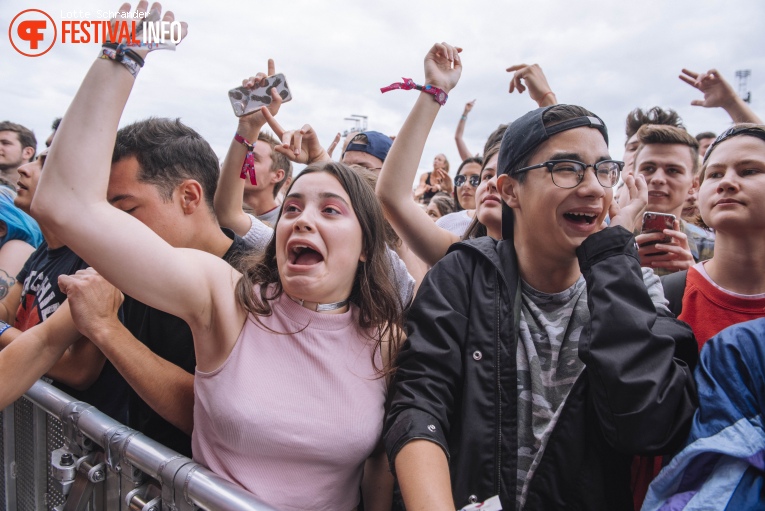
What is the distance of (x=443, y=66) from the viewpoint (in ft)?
7.19

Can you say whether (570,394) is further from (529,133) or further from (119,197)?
(119,197)

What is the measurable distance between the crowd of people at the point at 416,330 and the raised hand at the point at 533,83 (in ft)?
2.68

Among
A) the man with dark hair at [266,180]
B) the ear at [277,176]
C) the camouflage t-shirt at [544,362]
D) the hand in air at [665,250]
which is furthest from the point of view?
the ear at [277,176]

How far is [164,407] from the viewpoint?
5.19 feet

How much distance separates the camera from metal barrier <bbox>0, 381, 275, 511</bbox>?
1.25 m

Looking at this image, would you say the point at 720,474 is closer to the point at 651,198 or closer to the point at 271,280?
the point at 271,280

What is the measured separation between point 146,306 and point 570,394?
1548 mm

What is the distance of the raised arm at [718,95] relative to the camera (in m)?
2.81

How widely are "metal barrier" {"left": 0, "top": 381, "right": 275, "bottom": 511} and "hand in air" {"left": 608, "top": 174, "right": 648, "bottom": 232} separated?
56.0 inches

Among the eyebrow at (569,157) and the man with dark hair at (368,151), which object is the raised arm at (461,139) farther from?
the eyebrow at (569,157)

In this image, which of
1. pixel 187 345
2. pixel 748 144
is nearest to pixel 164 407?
pixel 187 345

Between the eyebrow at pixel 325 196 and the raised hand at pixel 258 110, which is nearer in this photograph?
the eyebrow at pixel 325 196

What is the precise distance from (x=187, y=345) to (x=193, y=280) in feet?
1.90

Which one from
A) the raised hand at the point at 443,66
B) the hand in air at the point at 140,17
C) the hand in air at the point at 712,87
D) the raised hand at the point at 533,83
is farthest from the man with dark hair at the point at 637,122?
the hand in air at the point at 140,17
